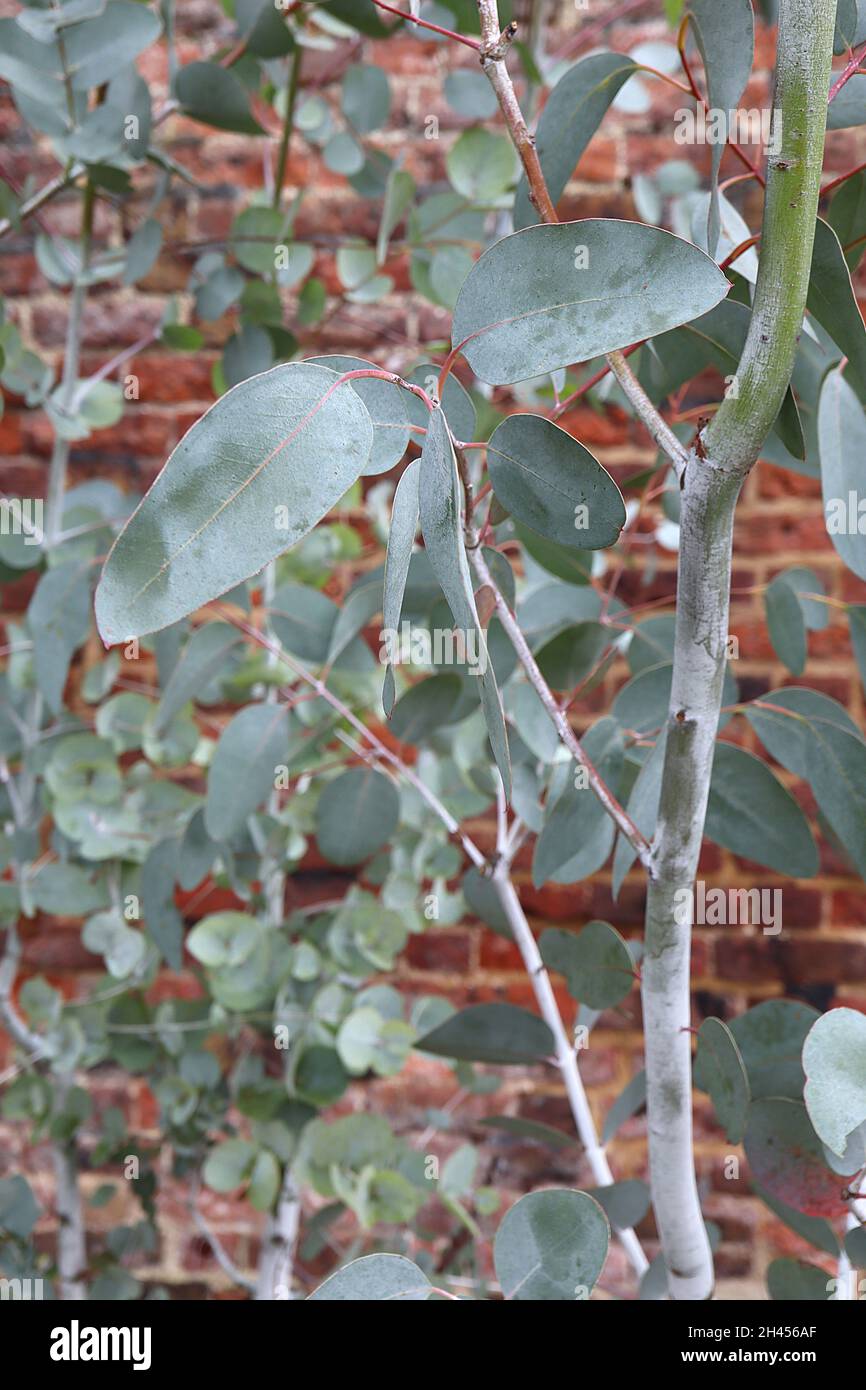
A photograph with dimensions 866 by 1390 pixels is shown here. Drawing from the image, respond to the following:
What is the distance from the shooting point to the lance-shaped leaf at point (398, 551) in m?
0.32

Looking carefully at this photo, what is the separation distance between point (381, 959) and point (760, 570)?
2.16ft

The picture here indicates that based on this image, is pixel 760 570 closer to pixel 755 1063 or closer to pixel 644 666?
pixel 644 666

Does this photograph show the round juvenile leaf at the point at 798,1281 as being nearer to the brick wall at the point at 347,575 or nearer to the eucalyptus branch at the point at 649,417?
the eucalyptus branch at the point at 649,417

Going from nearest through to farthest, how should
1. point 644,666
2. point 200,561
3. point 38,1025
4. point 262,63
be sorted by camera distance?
point 200,561 → point 644,666 → point 262,63 → point 38,1025

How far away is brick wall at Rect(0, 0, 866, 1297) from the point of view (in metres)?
1.21

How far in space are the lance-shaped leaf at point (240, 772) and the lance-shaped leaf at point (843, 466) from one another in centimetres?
36

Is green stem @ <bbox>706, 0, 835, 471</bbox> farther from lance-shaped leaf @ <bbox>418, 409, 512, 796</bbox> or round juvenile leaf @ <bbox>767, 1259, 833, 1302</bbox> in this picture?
round juvenile leaf @ <bbox>767, 1259, 833, 1302</bbox>

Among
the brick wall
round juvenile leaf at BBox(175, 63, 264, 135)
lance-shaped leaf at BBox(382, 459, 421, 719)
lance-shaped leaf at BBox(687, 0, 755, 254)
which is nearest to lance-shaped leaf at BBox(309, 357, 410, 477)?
lance-shaped leaf at BBox(382, 459, 421, 719)

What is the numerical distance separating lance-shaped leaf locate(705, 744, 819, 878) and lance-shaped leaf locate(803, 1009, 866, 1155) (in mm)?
142

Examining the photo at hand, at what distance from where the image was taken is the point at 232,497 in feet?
1.01

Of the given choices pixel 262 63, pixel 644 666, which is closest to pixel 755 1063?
pixel 644 666
